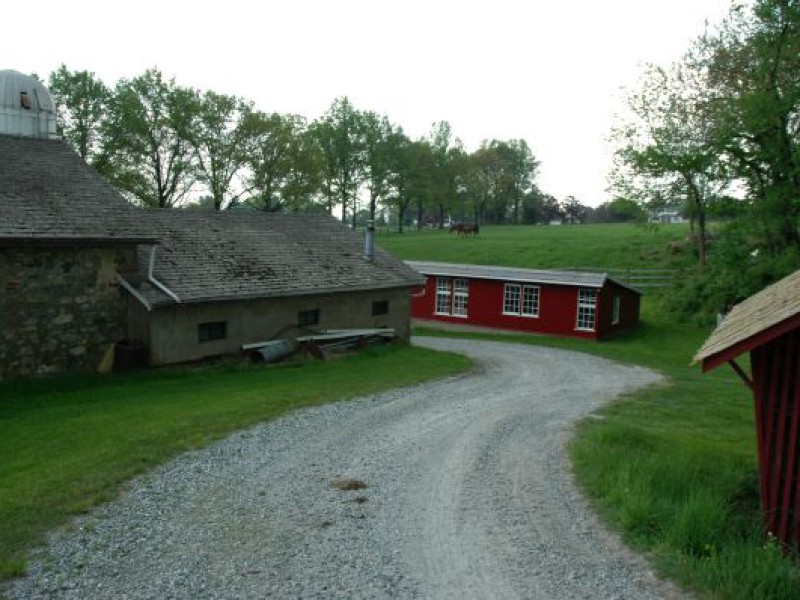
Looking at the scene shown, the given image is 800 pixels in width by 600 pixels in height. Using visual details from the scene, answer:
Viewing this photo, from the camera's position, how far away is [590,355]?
27.6m

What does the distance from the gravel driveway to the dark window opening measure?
952 cm

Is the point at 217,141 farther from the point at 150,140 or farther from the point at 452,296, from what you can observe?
the point at 452,296

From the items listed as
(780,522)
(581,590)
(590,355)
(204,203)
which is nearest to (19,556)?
(581,590)

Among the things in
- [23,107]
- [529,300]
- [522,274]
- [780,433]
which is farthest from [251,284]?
[529,300]

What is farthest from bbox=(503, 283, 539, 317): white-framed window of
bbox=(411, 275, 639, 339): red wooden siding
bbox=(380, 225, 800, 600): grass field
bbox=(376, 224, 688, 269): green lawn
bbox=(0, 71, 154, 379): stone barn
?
bbox=(0, 71, 154, 379): stone barn

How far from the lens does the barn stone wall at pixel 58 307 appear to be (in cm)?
1650

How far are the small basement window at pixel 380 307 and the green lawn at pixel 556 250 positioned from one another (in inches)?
949

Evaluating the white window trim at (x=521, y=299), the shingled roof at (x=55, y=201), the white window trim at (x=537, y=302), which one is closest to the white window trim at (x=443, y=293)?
the white window trim at (x=521, y=299)

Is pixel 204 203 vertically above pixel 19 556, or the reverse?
pixel 204 203

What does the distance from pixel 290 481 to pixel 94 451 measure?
3.39 meters

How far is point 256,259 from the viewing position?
23.2 meters

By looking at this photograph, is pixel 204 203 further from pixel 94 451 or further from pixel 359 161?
pixel 94 451

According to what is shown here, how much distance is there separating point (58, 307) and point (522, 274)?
2272cm

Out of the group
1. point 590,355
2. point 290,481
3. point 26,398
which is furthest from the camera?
point 590,355
